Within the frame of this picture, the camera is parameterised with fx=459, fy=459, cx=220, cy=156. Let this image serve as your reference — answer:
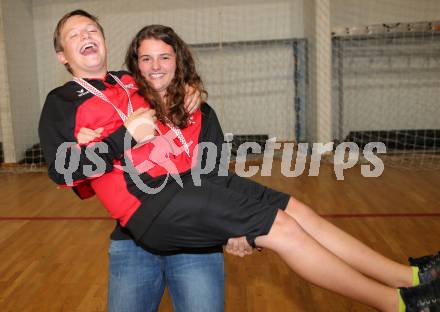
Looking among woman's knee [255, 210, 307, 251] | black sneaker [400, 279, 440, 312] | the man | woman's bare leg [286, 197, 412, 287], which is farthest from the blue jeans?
black sneaker [400, 279, 440, 312]

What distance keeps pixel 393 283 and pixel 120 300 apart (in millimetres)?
938

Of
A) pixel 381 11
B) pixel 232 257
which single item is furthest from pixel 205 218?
pixel 381 11

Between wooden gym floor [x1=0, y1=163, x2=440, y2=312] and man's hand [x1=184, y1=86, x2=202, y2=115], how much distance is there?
1.21 m

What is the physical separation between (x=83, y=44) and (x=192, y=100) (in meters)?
0.45

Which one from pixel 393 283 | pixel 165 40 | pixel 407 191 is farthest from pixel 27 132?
pixel 393 283

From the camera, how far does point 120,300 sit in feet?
5.18

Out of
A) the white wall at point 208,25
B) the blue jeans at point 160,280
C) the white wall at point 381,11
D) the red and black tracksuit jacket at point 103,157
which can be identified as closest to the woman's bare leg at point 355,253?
the blue jeans at point 160,280

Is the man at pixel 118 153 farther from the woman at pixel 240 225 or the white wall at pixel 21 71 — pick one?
the white wall at pixel 21 71

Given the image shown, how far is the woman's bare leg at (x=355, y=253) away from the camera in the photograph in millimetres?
1567

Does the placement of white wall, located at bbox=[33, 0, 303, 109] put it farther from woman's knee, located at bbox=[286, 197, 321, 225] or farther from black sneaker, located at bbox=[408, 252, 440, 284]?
black sneaker, located at bbox=[408, 252, 440, 284]

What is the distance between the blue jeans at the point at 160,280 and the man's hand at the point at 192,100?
550 millimetres

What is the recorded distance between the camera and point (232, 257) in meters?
3.14

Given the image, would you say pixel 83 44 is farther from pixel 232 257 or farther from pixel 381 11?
pixel 381 11

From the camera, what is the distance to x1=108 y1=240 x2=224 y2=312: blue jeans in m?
1.56
